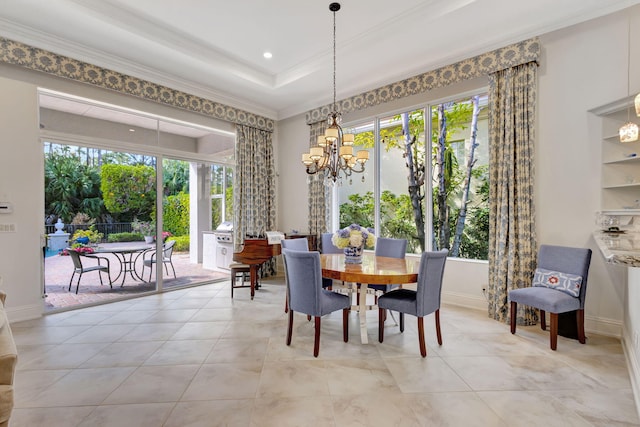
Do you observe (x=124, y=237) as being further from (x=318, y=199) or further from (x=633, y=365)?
(x=633, y=365)

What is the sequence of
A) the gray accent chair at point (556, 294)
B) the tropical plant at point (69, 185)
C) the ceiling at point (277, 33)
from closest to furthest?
1. the gray accent chair at point (556, 294)
2. the ceiling at point (277, 33)
3. the tropical plant at point (69, 185)

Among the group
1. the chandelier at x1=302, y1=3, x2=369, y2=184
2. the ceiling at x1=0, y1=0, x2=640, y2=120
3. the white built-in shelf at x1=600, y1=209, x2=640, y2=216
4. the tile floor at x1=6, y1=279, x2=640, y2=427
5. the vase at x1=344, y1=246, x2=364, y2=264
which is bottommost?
the tile floor at x1=6, y1=279, x2=640, y2=427

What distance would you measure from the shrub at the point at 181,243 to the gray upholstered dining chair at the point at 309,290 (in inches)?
116

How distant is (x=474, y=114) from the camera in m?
4.11

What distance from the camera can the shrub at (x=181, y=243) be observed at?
16.5ft

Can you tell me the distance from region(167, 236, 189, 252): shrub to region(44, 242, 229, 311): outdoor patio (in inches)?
3.0

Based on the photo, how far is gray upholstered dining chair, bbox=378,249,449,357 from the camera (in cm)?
263

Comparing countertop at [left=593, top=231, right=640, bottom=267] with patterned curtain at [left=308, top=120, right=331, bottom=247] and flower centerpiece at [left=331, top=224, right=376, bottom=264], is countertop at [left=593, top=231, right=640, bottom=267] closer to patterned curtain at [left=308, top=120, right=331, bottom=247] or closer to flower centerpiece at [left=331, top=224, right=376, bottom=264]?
flower centerpiece at [left=331, top=224, right=376, bottom=264]

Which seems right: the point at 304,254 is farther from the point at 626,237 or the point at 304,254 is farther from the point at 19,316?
the point at 19,316

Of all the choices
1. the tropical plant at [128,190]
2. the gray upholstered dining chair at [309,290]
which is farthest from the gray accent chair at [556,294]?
the tropical plant at [128,190]

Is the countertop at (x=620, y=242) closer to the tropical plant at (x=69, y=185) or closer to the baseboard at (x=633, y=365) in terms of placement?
the baseboard at (x=633, y=365)

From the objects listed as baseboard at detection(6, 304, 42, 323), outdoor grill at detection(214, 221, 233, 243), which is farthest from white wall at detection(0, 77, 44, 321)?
outdoor grill at detection(214, 221, 233, 243)

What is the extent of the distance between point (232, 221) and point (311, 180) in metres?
1.73

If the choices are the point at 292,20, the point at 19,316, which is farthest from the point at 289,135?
the point at 19,316
